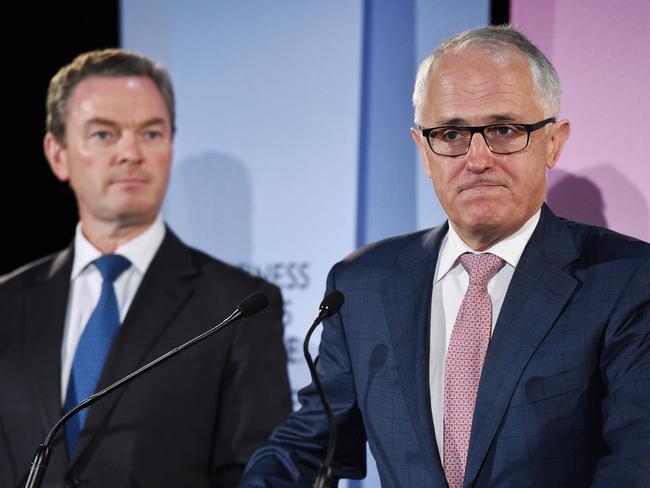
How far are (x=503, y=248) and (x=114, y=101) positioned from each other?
1.54m

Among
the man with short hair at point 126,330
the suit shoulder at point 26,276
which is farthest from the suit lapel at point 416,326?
the suit shoulder at point 26,276

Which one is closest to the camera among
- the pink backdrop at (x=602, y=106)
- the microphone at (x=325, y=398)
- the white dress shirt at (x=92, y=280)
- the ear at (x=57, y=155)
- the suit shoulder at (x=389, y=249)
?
the microphone at (x=325, y=398)

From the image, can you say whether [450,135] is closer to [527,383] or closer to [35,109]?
[527,383]

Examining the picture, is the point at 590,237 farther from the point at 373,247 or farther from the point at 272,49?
the point at 272,49

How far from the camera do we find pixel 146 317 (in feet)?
9.59

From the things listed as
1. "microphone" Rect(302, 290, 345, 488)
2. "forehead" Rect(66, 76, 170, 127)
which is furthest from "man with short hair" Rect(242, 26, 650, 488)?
"forehead" Rect(66, 76, 170, 127)

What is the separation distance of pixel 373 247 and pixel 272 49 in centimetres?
129

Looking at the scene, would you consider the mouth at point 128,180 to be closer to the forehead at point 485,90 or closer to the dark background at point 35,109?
the dark background at point 35,109

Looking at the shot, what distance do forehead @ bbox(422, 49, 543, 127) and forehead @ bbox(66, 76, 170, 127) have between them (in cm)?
130

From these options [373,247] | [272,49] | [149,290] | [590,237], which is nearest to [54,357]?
→ [149,290]

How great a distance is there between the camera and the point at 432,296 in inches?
88.8

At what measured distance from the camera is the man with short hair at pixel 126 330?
9.21 ft

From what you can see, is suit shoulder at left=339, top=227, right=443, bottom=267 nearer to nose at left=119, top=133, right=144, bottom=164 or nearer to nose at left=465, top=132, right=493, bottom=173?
nose at left=465, top=132, right=493, bottom=173

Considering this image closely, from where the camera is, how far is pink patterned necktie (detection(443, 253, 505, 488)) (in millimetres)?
2055
